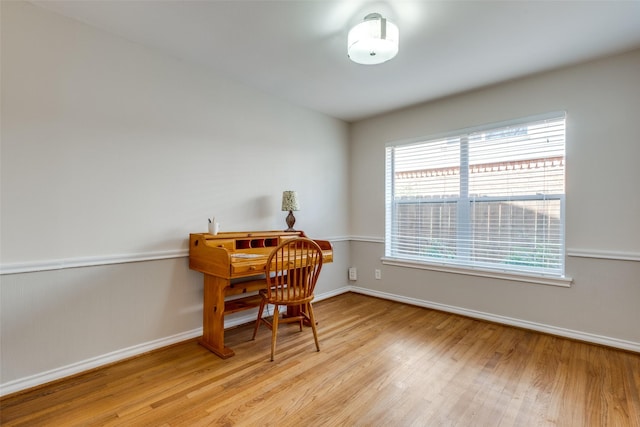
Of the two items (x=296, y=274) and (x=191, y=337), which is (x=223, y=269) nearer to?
(x=296, y=274)

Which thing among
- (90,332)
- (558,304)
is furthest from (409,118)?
(90,332)

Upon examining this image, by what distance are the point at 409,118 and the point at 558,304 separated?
2.44 meters

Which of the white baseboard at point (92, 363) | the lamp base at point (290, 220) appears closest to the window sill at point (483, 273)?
the lamp base at point (290, 220)

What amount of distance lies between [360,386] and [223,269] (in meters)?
1.23

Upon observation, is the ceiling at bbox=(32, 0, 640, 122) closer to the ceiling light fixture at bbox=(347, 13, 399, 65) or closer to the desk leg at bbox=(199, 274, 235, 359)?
the ceiling light fixture at bbox=(347, 13, 399, 65)

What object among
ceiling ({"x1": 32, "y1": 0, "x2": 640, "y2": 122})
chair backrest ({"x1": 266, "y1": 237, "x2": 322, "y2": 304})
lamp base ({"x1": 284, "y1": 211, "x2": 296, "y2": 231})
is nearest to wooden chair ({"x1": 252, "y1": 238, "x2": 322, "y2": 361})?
chair backrest ({"x1": 266, "y1": 237, "x2": 322, "y2": 304})

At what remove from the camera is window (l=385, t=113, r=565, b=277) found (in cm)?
272

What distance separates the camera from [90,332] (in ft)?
6.81

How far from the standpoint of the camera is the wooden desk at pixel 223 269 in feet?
7.32

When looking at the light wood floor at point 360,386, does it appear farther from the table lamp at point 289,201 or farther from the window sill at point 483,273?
the table lamp at point 289,201

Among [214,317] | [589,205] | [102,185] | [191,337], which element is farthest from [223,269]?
[589,205]

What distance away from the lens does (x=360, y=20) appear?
6.49 feet

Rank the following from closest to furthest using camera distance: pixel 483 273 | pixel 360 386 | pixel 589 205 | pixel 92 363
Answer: pixel 360 386, pixel 92 363, pixel 589 205, pixel 483 273

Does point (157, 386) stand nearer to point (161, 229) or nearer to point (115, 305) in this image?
point (115, 305)
